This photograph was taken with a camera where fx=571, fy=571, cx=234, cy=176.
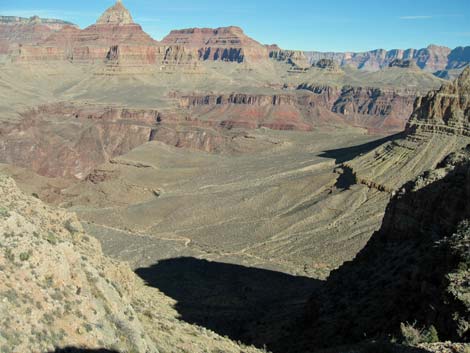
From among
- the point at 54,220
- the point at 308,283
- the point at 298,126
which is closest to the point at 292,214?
the point at 308,283

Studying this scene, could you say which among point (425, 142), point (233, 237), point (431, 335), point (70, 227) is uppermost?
point (425, 142)

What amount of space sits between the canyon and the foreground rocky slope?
0.06 m

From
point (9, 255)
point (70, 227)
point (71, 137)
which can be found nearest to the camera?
point (9, 255)

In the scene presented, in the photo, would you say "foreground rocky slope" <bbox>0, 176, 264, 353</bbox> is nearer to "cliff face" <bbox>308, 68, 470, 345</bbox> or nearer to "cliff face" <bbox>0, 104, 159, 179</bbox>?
"cliff face" <bbox>308, 68, 470, 345</bbox>

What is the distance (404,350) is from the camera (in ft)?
44.7

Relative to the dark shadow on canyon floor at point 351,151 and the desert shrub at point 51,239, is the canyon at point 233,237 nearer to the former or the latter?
the desert shrub at point 51,239

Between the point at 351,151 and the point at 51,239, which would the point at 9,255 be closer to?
the point at 51,239

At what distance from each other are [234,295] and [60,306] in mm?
21046

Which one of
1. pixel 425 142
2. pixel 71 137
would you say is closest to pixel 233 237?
pixel 425 142

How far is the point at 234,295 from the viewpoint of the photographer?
35.3 m

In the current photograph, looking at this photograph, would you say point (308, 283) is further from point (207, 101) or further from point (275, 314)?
point (207, 101)

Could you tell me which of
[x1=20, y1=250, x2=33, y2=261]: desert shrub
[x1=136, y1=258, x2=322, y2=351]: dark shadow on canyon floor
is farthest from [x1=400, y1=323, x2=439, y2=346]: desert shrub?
[x1=20, y1=250, x2=33, y2=261]: desert shrub

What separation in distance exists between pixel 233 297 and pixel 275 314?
511 cm

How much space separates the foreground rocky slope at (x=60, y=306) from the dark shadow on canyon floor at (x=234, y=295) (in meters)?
6.81
